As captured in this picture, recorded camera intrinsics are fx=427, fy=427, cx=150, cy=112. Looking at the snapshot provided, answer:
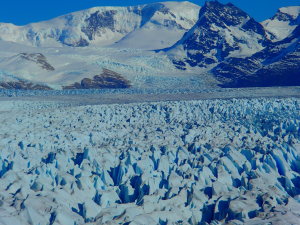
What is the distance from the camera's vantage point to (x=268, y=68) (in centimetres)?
3569

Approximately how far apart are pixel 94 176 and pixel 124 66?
32.2 m

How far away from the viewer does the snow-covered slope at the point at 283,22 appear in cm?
5965

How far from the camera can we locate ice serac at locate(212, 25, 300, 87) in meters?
33.5

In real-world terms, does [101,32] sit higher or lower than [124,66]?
higher

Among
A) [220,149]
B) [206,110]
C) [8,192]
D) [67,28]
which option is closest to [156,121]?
[206,110]

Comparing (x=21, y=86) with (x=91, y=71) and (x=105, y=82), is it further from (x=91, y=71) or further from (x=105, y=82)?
(x=105, y=82)

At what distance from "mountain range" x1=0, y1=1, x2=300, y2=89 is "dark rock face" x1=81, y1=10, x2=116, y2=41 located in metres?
11.7

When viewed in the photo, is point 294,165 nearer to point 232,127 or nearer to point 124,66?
point 232,127

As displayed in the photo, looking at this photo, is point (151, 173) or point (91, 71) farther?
point (91, 71)

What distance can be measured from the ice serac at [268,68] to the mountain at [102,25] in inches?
1869

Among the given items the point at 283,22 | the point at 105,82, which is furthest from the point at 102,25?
the point at 105,82

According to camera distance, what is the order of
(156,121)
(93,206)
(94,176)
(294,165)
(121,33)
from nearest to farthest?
(93,206)
(94,176)
(294,165)
(156,121)
(121,33)

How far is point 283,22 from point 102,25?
173 feet

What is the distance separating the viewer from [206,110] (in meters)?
12.8
